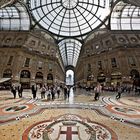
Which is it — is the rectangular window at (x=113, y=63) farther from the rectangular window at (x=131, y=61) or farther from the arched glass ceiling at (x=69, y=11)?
the arched glass ceiling at (x=69, y=11)

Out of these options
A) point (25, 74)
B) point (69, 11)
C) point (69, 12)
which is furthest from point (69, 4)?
point (25, 74)

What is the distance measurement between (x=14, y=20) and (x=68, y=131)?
4525 centimetres

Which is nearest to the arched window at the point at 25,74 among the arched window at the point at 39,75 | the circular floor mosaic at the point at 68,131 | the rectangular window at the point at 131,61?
the arched window at the point at 39,75

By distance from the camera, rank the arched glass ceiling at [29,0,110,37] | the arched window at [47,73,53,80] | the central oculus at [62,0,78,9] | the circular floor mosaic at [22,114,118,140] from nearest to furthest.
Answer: the circular floor mosaic at [22,114,118,140] → the arched glass ceiling at [29,0,110,37] → the arched window at [47,73,53,80] → the central oculus at [62,0,78,9]

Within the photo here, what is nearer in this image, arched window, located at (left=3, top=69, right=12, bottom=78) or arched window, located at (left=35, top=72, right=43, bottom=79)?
arched window, located at (left=3, top=69, right=12, bottom=78)

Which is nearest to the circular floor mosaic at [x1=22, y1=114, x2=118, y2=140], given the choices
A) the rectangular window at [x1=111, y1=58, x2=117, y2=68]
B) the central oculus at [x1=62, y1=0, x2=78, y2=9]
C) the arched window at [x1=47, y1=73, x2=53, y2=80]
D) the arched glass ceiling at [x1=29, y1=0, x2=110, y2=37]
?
the rectangular window at [x1=111, y1=58, x2=117, y2=68]

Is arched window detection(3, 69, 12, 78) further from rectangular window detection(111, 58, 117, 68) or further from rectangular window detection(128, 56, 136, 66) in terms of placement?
rectangular window detection(128, 56, 136, 66)

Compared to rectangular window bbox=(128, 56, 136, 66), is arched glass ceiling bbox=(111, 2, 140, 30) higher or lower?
higher

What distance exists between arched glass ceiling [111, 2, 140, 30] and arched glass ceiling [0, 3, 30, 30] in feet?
85.5

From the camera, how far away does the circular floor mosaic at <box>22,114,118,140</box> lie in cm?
655

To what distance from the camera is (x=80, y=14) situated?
48.3 m

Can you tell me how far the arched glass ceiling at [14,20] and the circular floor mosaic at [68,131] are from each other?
41283mm

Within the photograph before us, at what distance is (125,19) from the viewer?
45750 millimetres

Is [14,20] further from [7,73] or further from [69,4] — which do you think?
[69,4]
